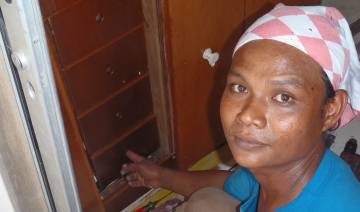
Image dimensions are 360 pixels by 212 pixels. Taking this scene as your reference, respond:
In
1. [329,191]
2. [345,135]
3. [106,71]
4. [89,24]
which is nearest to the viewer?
[329,191]

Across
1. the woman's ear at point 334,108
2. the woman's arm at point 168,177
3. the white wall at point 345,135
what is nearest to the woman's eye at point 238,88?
the woman's ear at point 334,108

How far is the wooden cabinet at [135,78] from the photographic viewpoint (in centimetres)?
127

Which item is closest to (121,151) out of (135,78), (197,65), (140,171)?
(140,171)

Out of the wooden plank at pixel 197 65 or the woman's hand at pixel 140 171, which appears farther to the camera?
the woman's hand at pixel 140 171

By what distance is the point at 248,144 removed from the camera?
3.13ft

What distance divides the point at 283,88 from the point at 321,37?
0.14 m

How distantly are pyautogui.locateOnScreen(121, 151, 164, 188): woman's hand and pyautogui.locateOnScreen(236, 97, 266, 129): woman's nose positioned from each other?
0.82 meters

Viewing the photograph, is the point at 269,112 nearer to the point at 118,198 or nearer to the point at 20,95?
the point at 20,95

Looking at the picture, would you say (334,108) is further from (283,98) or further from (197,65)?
(197,65)

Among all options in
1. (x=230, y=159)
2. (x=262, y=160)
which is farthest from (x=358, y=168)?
(x=262, y=160)

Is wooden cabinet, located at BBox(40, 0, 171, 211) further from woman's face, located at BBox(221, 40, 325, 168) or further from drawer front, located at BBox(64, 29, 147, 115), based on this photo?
woman's face, located at BBox(221, 40, 325, 168)

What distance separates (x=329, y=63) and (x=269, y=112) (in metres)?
0.15

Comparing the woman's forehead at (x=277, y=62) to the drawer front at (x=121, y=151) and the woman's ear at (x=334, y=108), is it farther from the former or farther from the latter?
the drawer front at (x=121, y=151)

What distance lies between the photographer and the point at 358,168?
1722mm
